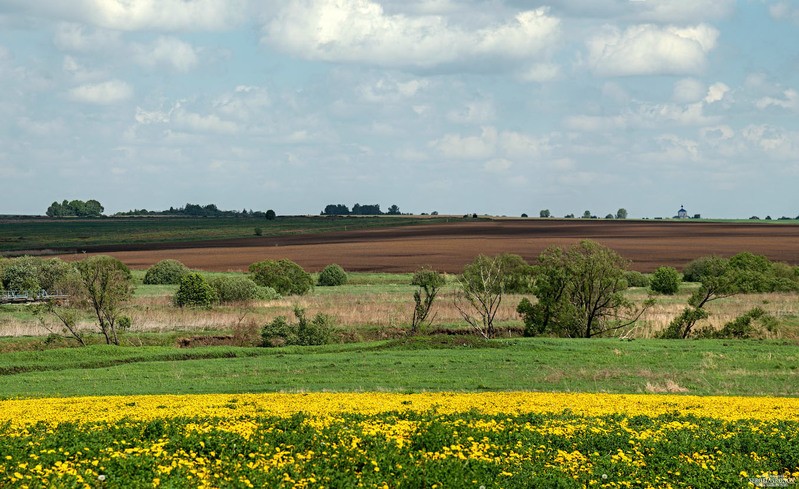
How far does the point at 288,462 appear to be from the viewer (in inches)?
685

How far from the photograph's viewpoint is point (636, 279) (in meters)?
89.1

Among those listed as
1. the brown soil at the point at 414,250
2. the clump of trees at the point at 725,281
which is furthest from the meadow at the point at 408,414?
the brown soil at the point at 414,250

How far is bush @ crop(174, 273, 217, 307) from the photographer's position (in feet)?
218

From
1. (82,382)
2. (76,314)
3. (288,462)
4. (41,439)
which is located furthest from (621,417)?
(76,314)

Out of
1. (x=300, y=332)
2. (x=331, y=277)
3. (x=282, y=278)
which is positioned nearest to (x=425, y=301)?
(x=300, y=332)

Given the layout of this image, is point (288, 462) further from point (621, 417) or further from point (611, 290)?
point (611, 290)

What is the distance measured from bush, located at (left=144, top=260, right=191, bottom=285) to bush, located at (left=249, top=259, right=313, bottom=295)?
13803 mm

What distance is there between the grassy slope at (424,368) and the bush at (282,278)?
33.4 metres

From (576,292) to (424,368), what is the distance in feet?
58.1

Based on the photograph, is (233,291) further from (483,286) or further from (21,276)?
(483,286)

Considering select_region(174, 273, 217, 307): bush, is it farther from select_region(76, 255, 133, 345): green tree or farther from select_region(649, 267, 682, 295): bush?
select_region(649, 267, 682, 295): bush

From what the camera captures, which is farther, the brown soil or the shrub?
the brown soil

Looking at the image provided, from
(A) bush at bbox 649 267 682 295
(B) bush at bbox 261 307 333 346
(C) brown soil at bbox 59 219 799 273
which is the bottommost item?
(B) bush at bbox 261 307 333 346

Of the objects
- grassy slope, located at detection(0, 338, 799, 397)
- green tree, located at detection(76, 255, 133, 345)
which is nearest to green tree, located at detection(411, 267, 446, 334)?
grassy slope, located at detection(0, 338, 799, 397)
